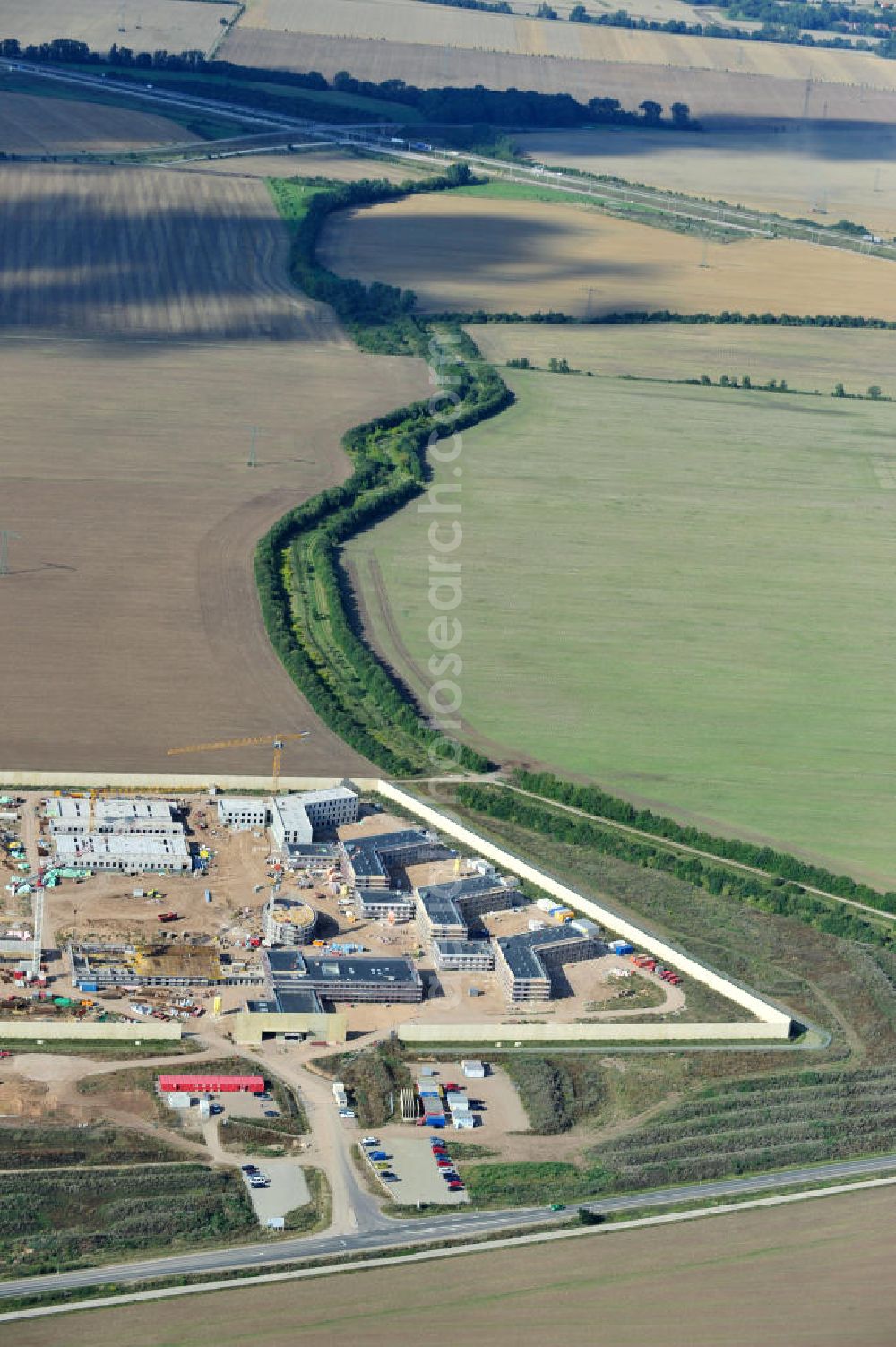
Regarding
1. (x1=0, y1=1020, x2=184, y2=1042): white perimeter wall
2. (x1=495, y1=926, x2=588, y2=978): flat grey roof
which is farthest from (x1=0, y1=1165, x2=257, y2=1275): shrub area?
(x1=495, y1=926, x2=588, y2=978): flat grey roof

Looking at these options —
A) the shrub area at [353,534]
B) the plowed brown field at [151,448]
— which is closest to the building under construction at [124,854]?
the plowed brown field at [151,448]

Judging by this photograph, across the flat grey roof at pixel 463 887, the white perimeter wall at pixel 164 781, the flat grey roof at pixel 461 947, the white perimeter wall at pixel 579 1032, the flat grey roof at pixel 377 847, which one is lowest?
the white perimeter wall at pixel 579 1032

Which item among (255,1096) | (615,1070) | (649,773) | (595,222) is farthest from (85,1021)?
(595,222)

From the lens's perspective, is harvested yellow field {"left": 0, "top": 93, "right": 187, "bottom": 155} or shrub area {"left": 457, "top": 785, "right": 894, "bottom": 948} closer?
shrub area {"left": 457, "top": 785, "right": 894, "bottom": 948}

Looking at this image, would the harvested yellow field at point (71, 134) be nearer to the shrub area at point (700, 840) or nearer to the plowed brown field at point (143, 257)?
the plowed brown field at point (143, 257)

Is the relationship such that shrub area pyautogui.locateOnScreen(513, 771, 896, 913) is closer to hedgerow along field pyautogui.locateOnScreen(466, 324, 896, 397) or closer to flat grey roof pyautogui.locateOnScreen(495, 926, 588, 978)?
flat grey roof pyautogui.locateOnScreen(495, 926, 588, 978)

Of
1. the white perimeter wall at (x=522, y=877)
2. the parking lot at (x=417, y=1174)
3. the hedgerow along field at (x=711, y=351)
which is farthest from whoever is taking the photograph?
the hedgerow along field at (x=711, y=351)
